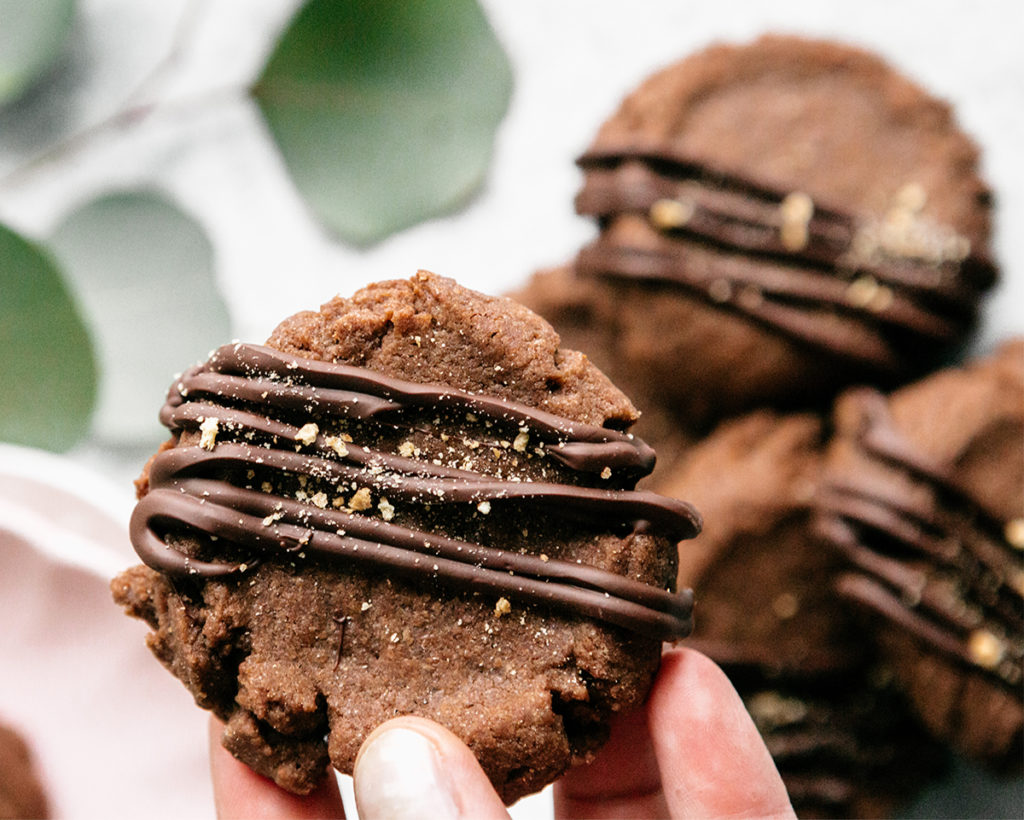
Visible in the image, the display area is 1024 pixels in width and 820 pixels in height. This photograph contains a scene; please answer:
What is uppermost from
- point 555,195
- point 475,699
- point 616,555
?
point 555,195

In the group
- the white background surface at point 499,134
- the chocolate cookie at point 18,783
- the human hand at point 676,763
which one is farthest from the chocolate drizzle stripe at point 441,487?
the white background surface at point 499,134

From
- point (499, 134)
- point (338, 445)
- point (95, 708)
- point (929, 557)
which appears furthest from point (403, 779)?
point (499, 134)

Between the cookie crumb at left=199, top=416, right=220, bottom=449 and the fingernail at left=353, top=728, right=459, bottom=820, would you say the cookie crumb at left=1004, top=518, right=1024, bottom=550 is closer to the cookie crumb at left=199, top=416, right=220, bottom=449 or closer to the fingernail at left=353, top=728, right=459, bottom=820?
the fingernail at left=353, top=728, right=459, bottom=820

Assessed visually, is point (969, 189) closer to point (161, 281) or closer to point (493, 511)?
point (493, 511)

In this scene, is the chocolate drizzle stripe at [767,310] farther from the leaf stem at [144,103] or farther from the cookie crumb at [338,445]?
the leaf stem at [144,103]

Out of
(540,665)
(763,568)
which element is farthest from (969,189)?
(540,665)
